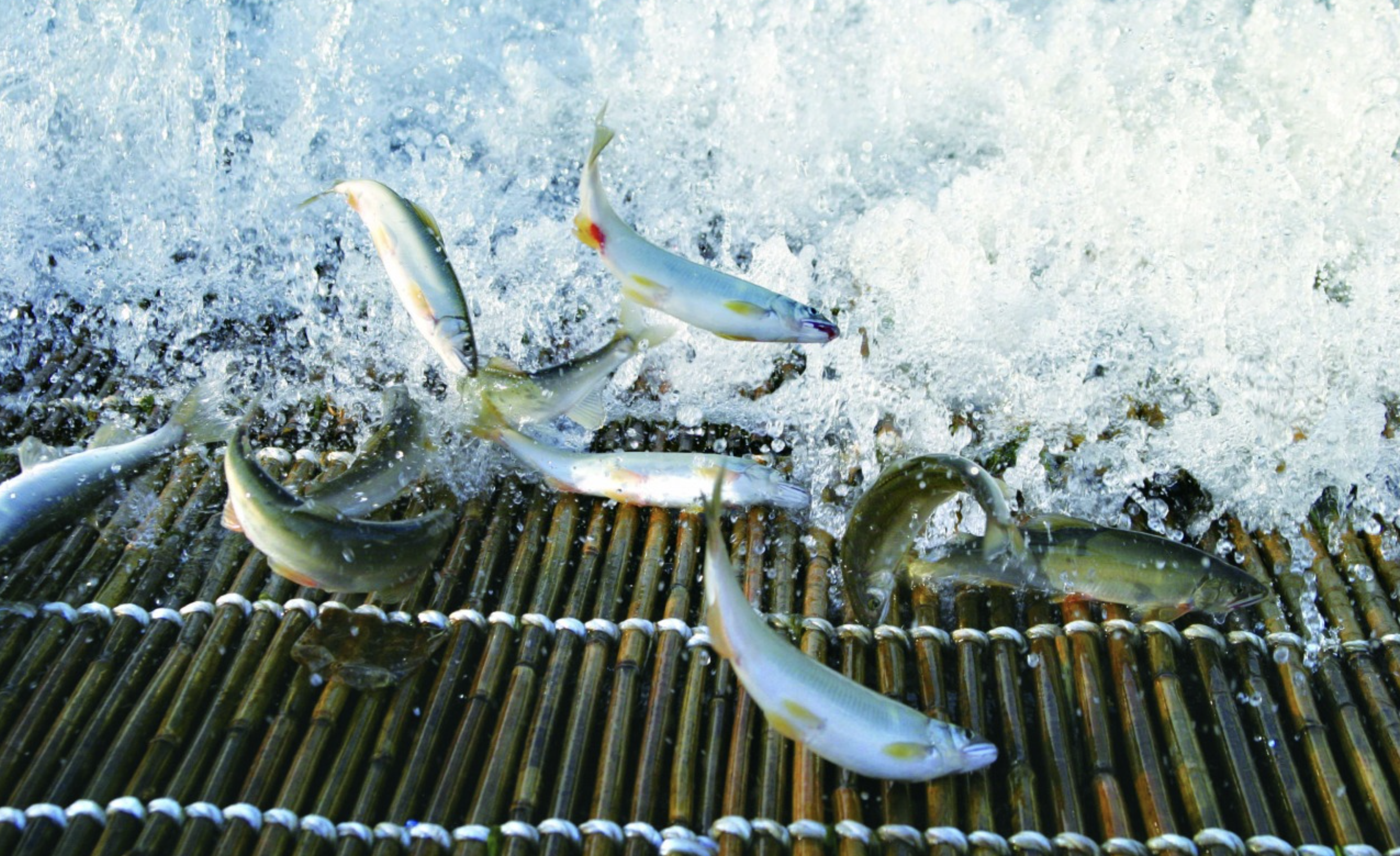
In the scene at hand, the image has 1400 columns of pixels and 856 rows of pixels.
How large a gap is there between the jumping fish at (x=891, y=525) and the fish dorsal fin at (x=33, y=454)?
1961mm

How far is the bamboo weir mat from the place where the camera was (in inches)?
69.4

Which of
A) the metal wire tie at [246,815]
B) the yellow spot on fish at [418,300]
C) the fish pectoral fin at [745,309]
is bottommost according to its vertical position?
the metal wire tie at [246,815]

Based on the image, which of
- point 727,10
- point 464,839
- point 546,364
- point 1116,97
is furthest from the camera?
point 727,10

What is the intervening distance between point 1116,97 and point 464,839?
380 cm

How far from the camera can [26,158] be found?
14.9 feet

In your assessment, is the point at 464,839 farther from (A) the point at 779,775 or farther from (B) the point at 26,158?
(B) the point at 26,158

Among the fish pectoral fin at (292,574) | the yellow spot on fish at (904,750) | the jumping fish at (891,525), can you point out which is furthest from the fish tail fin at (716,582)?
the fish pectoral fin at (292,574)

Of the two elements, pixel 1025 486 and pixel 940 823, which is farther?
pixel 1025 486

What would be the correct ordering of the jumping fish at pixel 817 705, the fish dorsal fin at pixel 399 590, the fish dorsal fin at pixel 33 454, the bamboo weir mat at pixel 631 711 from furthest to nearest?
1. the fish dorsal fin at pixel 33 454
2. the fish dorsal fin at pixel 399 590
3. the bamboo weir mat at pixel 631 711
4. the jumping fish at pixel 817 705

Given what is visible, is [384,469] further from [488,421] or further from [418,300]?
[418,300]

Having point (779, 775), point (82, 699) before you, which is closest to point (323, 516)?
point (82, 699)

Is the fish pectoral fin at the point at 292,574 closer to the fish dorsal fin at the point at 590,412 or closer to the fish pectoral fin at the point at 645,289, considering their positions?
the fish dorsal fin at the point at 590,412

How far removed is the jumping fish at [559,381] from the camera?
8.06 ft

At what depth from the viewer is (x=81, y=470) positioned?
8.00 feet
